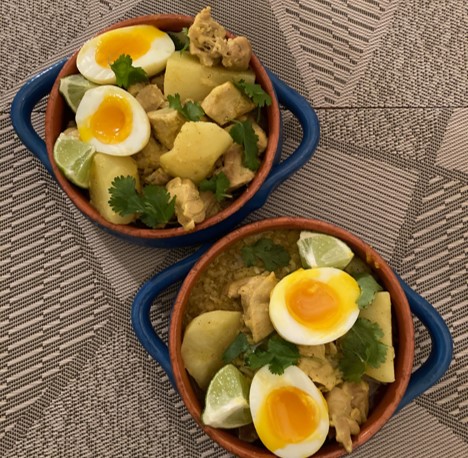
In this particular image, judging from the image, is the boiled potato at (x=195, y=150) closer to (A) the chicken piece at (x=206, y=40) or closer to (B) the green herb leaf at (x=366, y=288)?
(A) the chicken piece at (x=206, y=40)

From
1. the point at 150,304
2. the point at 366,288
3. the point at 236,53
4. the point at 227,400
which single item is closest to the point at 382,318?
the point at 366,288

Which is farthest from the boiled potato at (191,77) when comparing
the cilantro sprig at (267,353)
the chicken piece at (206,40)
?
the cilantro sprig at (267,353)

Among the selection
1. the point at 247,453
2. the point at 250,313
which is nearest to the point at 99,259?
the point at 250,313

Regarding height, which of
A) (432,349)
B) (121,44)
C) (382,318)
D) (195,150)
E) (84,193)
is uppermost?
(121,44)

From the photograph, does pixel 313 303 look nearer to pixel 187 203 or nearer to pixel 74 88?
pixel 187 203

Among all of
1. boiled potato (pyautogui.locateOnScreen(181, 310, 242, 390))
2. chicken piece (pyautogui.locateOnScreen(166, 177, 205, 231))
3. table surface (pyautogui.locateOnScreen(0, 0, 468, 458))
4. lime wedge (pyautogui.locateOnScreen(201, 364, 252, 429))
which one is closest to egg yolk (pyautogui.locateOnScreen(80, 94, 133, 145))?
chicken piece (pyautogui.locateOnScreen(166, 177, 205, 231))
